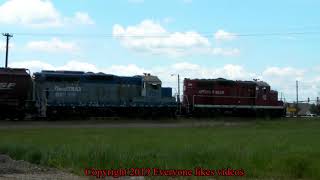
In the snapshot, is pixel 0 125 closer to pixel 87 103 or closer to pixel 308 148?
pixel 87 103

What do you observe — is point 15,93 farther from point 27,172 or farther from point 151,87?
point 27,172

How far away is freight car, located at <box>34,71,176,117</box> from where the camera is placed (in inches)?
1652

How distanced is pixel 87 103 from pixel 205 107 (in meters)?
11.7

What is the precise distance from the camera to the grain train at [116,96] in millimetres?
40938

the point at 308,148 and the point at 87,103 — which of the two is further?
the point at 87,103

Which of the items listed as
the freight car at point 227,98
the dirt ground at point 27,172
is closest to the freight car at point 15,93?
the freight car at point 227,98

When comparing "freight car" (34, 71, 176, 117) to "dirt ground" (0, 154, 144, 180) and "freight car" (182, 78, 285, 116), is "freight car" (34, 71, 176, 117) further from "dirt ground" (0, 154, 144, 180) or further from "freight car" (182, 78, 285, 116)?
"dirt ground" (0, 154, 144, 180)

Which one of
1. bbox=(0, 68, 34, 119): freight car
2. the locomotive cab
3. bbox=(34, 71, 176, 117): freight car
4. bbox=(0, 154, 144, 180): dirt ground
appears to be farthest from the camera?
the locomotive cab

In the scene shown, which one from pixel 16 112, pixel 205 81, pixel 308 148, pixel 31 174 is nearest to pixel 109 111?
pixel 16 112

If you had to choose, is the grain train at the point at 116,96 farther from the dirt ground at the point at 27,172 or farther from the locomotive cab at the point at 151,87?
the dirt ground at the point at 27,172

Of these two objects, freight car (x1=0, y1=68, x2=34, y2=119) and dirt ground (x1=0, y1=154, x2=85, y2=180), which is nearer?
dirt ground (x1=0, y1=154, x2=85, y2=180)

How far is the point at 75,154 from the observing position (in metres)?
15.9

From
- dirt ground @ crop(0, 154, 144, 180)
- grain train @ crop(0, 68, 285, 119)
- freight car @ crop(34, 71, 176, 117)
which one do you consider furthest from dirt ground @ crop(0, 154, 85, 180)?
freight car @ crop(34, 71, 176, 117)

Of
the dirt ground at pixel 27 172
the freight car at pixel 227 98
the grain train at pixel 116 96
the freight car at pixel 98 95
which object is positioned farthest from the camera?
the freight car at pixel 227 98
